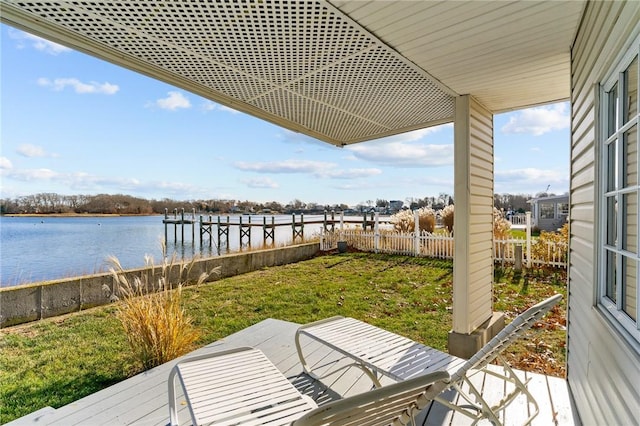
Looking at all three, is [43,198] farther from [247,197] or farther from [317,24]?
[317,24]

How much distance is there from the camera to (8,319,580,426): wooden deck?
223cm

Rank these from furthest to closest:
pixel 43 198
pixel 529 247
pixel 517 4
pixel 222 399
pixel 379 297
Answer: pixel 43 198 → pixel 529 247 → pixel 379 297 → pixel 517 4 → pixel 222 399

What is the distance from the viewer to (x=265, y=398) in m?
1.85

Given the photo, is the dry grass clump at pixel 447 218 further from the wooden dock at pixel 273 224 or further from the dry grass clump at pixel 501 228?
the wooden dock at pixel 273 224

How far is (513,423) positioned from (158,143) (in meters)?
25.0

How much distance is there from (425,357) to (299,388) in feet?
3.36

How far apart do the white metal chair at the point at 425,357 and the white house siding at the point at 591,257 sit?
11.3 inches

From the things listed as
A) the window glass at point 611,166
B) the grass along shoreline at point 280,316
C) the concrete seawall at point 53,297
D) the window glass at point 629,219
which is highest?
the window glass at point 611,166

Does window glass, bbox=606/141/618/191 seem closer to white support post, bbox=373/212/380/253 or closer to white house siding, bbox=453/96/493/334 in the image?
white house siding, bbox=453/96/493/334

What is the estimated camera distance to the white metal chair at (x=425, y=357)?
6.39 ft

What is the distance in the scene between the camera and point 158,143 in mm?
23031

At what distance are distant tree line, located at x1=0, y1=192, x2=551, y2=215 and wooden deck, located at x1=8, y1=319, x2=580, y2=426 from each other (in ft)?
43.6

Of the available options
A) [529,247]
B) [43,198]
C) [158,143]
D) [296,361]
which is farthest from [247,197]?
[296,361]

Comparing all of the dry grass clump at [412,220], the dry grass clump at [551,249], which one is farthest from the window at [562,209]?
the dry grass clump at [551,249]
